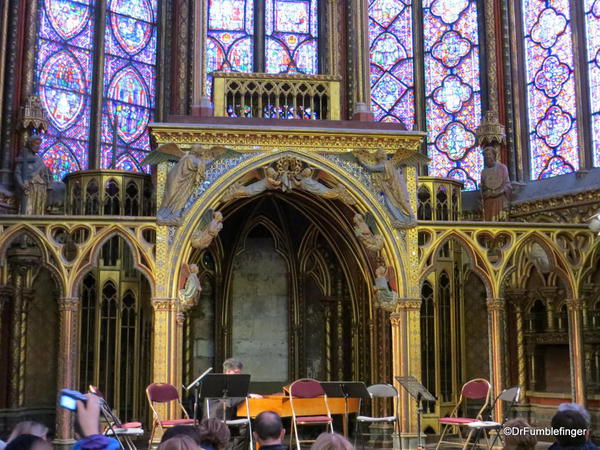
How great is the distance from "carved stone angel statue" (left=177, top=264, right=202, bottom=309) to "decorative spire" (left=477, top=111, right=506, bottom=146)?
281 inches

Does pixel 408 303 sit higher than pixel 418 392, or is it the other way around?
pixel 408 303

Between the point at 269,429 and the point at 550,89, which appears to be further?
the point at 550,89

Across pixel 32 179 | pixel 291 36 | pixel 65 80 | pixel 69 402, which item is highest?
pixel 291 36

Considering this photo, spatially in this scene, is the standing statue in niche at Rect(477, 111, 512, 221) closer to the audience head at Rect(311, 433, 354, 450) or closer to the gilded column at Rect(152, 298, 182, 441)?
the gilded column at Rect(152, 298, 182, 441)

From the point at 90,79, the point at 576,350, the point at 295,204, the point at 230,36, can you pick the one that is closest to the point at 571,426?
the point at 576,350

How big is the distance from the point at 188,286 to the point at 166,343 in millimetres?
952

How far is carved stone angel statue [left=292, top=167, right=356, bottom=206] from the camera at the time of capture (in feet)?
47.6

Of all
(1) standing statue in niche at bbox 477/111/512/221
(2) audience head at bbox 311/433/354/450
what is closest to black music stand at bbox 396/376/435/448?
(1) standing statue in niche at bbox 477/111/512/221

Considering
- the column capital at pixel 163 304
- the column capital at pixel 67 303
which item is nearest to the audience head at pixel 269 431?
the column capital at pixel 163 304

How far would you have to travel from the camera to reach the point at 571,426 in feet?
17.1

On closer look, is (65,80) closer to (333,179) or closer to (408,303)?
(333,179)

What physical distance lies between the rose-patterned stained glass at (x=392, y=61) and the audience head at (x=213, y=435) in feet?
46.8

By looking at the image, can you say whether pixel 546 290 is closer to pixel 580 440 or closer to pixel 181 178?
pixel 181 178

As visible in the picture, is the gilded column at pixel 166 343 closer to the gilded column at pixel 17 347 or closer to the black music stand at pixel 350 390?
the black music stand at pixel 350 390
